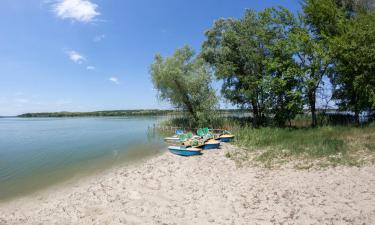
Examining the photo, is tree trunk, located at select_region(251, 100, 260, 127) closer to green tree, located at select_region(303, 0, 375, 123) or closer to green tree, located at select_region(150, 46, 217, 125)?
green tree, located at select_region(150, 46, 217, 125)

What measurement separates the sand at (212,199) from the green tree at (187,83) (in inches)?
610

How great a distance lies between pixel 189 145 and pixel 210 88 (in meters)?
12.2

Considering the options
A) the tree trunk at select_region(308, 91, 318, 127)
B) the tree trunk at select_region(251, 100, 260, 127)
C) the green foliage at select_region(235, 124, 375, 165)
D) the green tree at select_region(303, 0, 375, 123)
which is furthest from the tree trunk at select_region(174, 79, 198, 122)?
the green tree at select_region(303, 0, 375, 123)

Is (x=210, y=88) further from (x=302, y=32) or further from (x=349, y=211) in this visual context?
(x=349, y=211)

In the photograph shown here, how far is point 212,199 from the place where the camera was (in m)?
7.22

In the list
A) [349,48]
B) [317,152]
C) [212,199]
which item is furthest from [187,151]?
[349,48]

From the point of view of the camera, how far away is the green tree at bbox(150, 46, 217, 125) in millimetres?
25688

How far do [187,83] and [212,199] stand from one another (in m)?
19.5

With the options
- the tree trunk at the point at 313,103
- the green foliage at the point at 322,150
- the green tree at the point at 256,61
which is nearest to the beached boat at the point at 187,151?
the green foliage at the point at 322,150

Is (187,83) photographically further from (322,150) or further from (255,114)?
(322,150)

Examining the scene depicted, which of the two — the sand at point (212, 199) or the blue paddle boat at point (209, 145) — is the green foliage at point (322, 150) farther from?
the blue paddle boat at point (209, 145)

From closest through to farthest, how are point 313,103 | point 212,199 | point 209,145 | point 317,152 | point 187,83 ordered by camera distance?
point 212,199 < point 317,152 < point 209,145 < point 313,103 < point 187,83

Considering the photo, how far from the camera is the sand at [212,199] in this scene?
5.86 meters

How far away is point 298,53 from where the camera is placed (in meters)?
20.7
